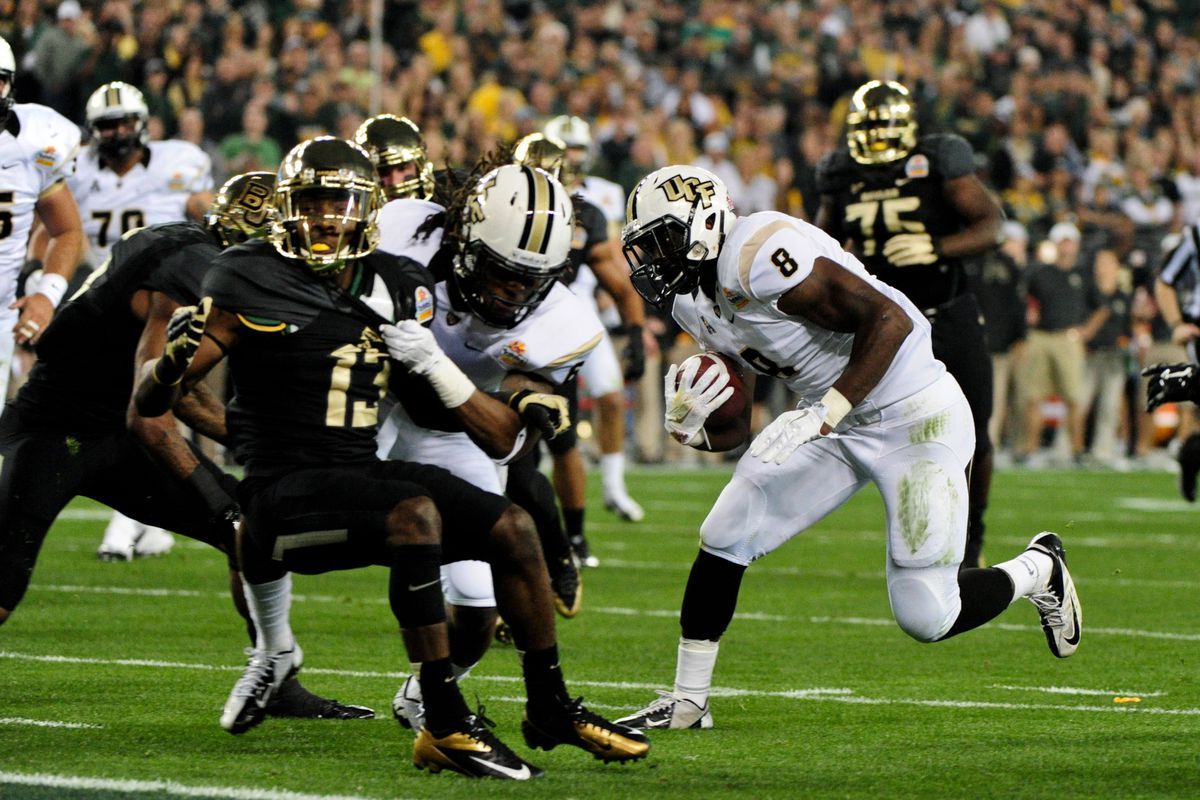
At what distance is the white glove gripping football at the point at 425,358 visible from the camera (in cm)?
408

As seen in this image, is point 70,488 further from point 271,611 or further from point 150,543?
point 150,543

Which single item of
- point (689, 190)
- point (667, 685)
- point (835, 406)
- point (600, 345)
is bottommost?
point (667, 685)

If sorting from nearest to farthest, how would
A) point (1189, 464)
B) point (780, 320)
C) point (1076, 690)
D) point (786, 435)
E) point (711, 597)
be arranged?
point (786, 435) < point (780, 320) < point (711, 597) < point (1076, 690) < point (1189, 464)

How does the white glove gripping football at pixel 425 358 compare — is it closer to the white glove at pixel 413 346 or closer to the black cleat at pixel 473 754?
the white glove at pixel 413 346

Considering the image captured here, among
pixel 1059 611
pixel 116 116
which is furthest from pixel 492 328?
pixel 116 116

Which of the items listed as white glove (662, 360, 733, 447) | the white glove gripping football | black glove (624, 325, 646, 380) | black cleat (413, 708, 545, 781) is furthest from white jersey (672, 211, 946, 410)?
black glove (624, 325, 646, 380)

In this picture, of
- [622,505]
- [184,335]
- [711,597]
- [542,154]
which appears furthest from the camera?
[622,505]

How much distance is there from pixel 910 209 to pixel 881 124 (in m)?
0.34

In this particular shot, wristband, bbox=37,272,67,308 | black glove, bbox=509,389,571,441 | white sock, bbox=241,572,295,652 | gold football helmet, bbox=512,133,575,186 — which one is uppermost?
gold football helmet, bbox=512,133,575,186

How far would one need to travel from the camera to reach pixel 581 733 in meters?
4.12

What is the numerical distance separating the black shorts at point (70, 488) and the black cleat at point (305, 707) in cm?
55

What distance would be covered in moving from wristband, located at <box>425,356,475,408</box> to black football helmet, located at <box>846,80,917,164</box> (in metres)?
3.52

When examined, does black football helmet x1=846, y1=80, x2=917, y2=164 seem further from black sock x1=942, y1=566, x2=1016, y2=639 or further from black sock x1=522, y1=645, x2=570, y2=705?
black sock x1=522, y1=645, x2=570, y2=705

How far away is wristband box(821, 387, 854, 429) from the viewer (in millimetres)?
4398
